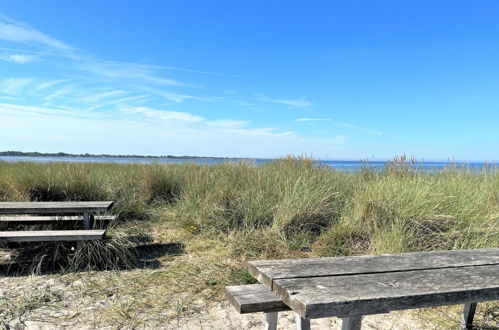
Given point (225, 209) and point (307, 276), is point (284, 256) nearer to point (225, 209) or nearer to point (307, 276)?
point (225, 209)

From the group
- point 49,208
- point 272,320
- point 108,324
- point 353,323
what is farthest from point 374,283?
point 49,208

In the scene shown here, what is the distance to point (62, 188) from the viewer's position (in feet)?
18.7

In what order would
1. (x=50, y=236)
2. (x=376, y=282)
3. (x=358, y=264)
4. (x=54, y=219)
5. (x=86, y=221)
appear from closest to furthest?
(x=376, y=282) → (x=358, y=264) → (x=50, y=236) → (x=86, y=221) → (x=54, y=219)

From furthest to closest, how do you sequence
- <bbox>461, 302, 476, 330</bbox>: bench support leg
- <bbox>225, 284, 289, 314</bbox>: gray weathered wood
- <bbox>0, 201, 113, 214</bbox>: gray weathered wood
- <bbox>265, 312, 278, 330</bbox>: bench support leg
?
<bbox>0, 201, 113, 214</bbox>: gray weathered wood, <bbox>461, 302, 476, 330</bbox>: bench support leg, <bbox>265, 312, 278, 330</bbox>: bench support leg, <bbox>225, 284, 289, 314</bbox>: gray weathered wood

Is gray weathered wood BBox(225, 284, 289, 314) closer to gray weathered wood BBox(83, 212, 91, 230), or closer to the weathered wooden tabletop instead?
the weathered wooden tabletop

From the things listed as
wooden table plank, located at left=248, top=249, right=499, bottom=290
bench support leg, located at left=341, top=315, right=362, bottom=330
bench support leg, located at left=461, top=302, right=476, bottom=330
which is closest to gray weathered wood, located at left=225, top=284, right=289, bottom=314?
wooden table plank, located at left=248, top=249, right=499, bottom=290

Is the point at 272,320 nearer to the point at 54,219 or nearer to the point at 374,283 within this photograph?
the point at 374,283

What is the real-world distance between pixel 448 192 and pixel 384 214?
1.19 m

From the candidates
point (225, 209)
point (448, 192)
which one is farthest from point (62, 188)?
point (448, 192)

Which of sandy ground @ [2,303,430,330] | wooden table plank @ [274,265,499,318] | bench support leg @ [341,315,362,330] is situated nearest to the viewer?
wooden table plank @ [274,265,499,318]

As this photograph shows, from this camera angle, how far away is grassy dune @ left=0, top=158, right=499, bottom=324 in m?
3.40

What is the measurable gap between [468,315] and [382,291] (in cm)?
128

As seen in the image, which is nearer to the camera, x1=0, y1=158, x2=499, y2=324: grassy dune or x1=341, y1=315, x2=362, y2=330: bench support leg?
x1=341, y1=315, x2=362, y2=330: bench support leg

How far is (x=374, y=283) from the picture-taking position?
1452 millimetres
